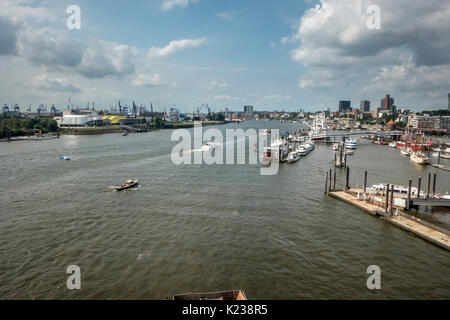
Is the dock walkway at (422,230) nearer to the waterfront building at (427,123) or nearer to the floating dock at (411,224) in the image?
the floating dock at (411,224)

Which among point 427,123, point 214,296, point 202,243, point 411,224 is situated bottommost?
point 202,243

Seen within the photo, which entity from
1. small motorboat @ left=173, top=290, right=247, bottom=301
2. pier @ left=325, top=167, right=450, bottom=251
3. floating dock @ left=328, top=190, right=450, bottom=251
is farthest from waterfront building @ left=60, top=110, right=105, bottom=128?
small motorboat @ left=173, top=290, right=247, bottom=301

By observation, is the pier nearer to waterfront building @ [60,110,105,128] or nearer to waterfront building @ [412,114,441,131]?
waterfront building @ [412,114,441,131]

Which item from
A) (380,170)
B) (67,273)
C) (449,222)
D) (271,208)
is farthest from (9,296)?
(380,170)

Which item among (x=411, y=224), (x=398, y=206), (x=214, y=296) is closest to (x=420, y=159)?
(x=398, y=206)

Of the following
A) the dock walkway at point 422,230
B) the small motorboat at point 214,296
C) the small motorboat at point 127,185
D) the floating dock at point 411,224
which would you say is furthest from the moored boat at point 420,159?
the small motorboat at point 214,296

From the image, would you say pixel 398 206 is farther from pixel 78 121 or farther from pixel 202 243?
pixel 78 121

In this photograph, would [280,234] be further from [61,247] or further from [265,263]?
[61,247]
